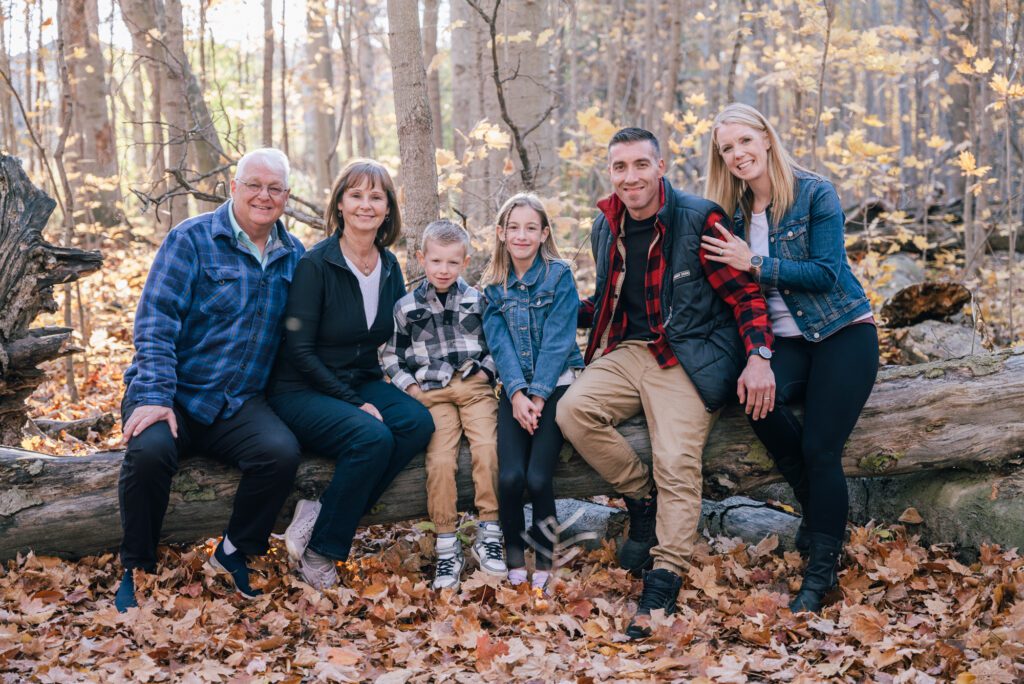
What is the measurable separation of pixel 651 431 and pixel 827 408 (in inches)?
32.7

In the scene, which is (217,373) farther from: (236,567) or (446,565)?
(446,565)

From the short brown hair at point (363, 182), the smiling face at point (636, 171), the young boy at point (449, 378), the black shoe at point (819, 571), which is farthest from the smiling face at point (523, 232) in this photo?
the black shoe at point (819, 571)

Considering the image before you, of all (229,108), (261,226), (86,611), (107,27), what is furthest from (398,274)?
(229,108)

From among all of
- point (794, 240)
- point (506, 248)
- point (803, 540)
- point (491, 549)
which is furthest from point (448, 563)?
point (794, 240)

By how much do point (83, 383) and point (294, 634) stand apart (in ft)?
18.3

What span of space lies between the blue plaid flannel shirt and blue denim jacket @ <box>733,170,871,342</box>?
2.51 metres

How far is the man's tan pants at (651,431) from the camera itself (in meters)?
3.75

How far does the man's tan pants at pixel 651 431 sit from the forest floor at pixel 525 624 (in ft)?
1.18

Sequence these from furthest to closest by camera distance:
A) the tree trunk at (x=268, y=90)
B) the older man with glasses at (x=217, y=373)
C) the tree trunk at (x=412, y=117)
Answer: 1. the tree trunk at (x=268, y=90)
2. the tree trunk at (x=412, y=117)
3. the older man with glasses at (x=217, y=373)

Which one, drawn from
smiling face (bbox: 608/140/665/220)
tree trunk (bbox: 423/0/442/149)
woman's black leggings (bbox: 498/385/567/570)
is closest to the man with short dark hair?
smiling face (bbox: 608/140/665/220)

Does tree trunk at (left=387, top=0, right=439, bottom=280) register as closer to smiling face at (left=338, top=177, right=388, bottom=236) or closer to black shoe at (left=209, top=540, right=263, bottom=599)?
smiling face at (left=338, top=177, right=388, bottom=236)

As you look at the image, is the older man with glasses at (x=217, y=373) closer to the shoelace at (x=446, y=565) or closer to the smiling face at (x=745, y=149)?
the shoelace at (x=446, y=565)

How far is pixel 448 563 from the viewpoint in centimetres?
402

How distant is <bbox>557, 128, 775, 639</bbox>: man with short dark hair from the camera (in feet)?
12.5
